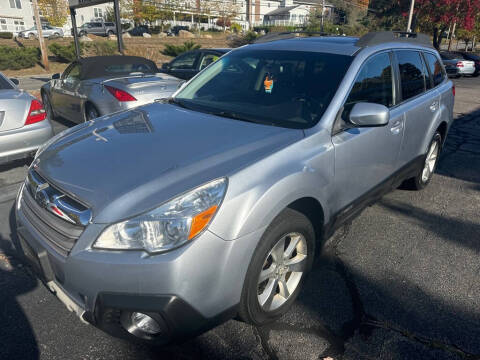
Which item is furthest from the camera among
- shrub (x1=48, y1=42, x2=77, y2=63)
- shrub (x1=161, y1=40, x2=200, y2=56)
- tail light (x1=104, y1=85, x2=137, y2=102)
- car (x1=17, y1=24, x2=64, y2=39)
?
car (x1=17, y1=24, x2=64, y2=39)

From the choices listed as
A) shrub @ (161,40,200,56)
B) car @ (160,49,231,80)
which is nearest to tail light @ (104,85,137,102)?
car @ (160,49,231,80)

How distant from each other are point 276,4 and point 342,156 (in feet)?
293

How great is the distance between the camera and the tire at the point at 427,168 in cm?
437

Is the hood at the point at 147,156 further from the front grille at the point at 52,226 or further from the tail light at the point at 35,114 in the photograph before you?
the tail light at the point at 35,114

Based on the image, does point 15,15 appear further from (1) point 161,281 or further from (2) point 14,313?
(1) point 161,281

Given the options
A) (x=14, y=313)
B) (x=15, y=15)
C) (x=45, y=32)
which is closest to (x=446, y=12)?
(x=14, y=313)

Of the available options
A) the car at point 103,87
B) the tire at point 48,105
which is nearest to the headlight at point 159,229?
the car at point 103,87

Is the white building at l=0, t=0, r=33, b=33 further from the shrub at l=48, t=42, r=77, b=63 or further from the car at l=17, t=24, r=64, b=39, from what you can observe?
the shrub at l=48, t=42, r=77, b=63

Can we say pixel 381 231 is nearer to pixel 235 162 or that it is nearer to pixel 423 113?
pixel 423 113

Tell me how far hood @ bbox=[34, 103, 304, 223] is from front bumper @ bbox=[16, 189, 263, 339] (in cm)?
22

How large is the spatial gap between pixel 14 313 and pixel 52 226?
91cm

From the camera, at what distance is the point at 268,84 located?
10.00 ft

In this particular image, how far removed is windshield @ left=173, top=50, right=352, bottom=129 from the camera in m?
2.69

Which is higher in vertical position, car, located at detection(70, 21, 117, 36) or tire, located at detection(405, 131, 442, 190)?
car, located at detection(70, 21, 117, 36)
